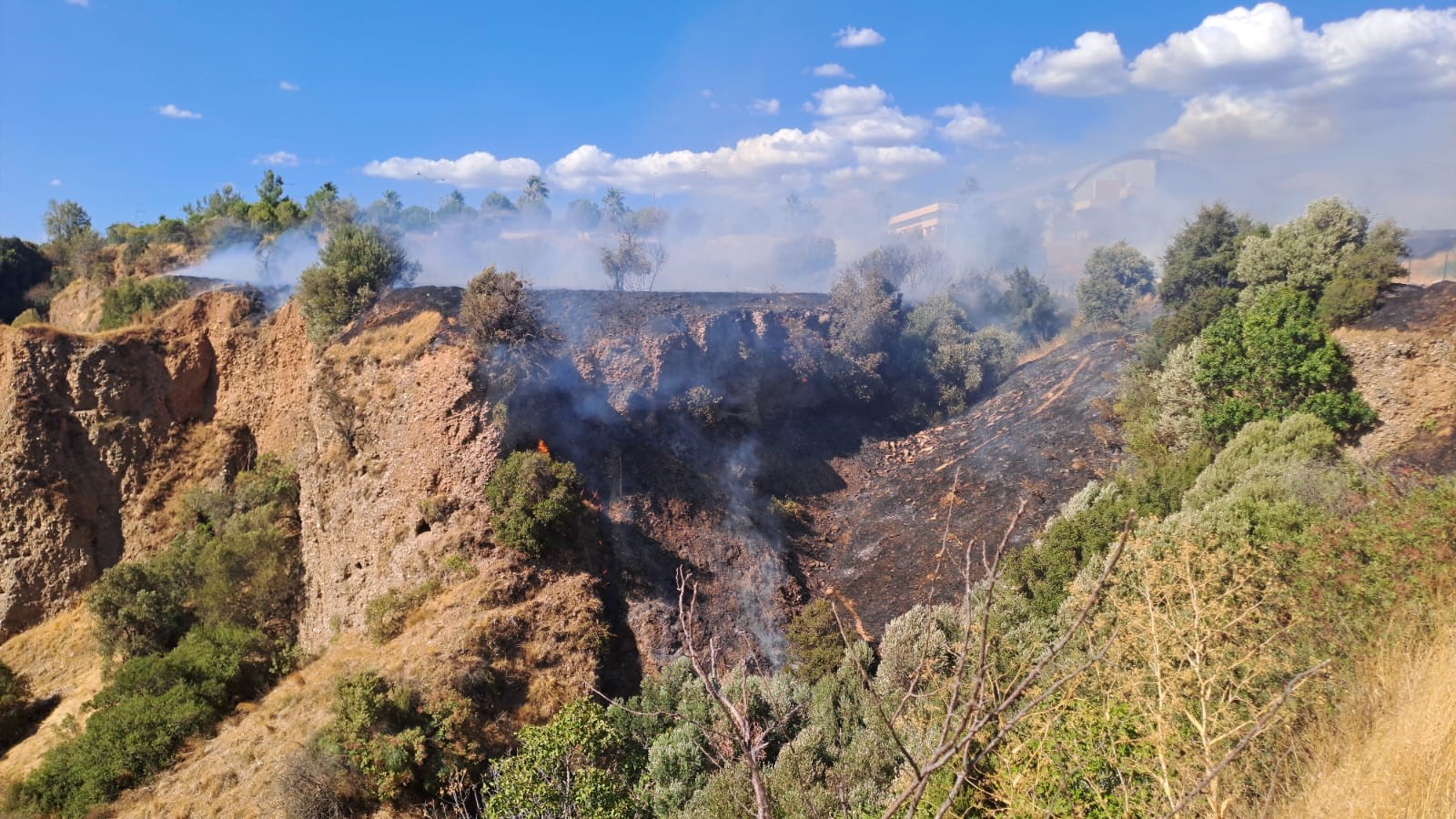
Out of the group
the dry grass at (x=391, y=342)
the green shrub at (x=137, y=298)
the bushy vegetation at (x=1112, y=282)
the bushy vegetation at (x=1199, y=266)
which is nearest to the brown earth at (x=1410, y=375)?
the bushy vegetation at (x=1199, y=266)

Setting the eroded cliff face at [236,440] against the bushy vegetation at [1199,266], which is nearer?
the eroded cliff face at [236,440]

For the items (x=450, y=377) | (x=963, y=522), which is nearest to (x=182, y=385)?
(x=450, y=377)

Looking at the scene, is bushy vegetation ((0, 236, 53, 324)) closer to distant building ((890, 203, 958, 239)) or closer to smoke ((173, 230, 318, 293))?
smoke ((173, 230, 318, 293))

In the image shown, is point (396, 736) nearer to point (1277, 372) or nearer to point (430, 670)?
point (430, 670)

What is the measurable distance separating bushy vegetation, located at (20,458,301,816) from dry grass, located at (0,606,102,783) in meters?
1.62

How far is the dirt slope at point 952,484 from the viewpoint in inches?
714

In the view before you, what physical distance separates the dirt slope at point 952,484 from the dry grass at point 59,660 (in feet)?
57.0

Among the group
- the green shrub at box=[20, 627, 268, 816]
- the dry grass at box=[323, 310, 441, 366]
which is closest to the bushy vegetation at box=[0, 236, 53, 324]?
the dry grass at box=[323, 310, 441, 366]

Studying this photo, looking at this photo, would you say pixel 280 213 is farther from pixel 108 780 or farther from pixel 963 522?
pixel 963 522

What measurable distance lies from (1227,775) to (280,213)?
4124 cm

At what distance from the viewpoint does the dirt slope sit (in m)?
18.1

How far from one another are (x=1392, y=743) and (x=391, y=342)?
19196 millimetres

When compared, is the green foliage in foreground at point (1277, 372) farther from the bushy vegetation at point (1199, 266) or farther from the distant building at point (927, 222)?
the distant building at point (927, 222)

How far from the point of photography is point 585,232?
6600cm
